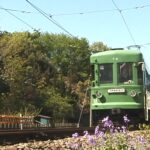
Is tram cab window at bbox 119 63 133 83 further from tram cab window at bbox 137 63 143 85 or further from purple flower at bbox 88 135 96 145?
purple flower at bbox 88 135 96 145

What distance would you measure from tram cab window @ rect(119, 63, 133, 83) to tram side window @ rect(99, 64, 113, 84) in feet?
1.19

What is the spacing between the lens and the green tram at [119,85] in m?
19.1

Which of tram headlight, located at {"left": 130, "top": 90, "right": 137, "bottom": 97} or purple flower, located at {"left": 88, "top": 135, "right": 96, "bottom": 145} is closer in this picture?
purple flower, located at {"left": 88, "top": 135, "right": 96, "bottom": 145}

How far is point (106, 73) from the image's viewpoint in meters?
19.7

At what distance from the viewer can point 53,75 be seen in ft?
221

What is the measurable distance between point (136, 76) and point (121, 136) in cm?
1255

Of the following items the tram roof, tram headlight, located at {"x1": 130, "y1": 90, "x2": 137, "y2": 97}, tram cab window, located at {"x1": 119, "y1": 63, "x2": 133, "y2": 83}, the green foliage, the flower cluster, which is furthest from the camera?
the green foliage

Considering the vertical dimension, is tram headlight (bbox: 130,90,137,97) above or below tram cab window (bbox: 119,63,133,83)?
below

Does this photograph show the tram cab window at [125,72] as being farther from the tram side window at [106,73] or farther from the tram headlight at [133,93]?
the tram headlight at [133,93]

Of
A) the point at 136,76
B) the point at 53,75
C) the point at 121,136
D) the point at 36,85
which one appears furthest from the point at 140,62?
the point at 53,75

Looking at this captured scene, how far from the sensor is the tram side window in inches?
768

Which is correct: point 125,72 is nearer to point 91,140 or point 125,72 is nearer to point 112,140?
point 112,140

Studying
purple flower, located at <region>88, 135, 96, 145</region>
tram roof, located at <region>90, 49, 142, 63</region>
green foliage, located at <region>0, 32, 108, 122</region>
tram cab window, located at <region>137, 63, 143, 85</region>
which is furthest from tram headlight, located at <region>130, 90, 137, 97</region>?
green foliage, located at <region>0, 32, 108, 122</region>

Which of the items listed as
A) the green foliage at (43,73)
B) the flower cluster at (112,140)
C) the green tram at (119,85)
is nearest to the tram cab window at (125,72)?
the green tram at (119,85)
